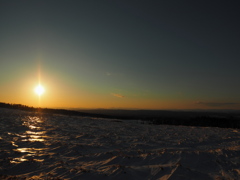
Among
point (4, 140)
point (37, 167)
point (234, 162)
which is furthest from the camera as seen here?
point (4, 140)

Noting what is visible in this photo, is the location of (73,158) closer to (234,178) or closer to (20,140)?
(20,140)

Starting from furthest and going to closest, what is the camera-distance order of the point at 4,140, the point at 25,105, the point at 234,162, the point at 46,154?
the point at 25,105, the point at 4,140, the point at 46,154, the point at 234,162

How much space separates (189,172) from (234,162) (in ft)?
8.57

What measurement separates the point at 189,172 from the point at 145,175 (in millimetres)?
1475

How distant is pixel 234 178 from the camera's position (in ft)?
18.2

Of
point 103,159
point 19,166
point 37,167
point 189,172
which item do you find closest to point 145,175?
point 189,172

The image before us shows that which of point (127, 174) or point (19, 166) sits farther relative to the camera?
point (19, 166)

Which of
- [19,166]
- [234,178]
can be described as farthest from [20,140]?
[234,178]

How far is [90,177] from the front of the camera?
558 cm

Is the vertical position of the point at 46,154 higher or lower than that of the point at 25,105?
lower

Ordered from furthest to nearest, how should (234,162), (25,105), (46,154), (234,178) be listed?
(25,105)
(46,154)
(234,162)
(234,178)

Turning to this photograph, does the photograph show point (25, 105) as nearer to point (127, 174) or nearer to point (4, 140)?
point (4, 140)

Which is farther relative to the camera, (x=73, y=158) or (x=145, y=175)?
(x=73, y=158)

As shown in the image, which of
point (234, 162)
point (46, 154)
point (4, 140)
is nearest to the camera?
point (234, 162)
